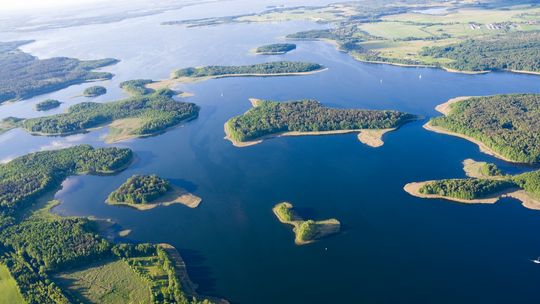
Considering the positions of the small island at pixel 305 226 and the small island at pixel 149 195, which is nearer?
the small island at pixel 305 226

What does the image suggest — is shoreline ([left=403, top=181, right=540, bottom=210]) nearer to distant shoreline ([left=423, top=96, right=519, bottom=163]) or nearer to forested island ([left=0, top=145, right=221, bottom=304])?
distant shoreline ([left=423, top=96, right=519, bottom=163])

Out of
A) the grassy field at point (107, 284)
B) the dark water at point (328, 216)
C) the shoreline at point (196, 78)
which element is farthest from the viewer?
the shoreline at point (196, 78)

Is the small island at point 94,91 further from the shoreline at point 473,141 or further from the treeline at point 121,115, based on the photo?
the shoreline at point 473,141

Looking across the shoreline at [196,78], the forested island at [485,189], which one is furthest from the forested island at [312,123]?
the shoreline at [196,78]

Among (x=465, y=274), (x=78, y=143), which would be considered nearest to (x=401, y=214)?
(x=465, y=274)

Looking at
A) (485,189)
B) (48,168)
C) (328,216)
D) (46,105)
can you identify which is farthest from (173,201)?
(46,105)

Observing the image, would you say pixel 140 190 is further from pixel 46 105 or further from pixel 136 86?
pixel 46 105

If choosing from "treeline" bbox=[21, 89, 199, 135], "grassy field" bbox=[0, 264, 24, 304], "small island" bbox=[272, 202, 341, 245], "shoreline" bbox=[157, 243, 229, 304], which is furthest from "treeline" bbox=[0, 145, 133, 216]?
"small island" bbox=[272, 202, 341, 245]
